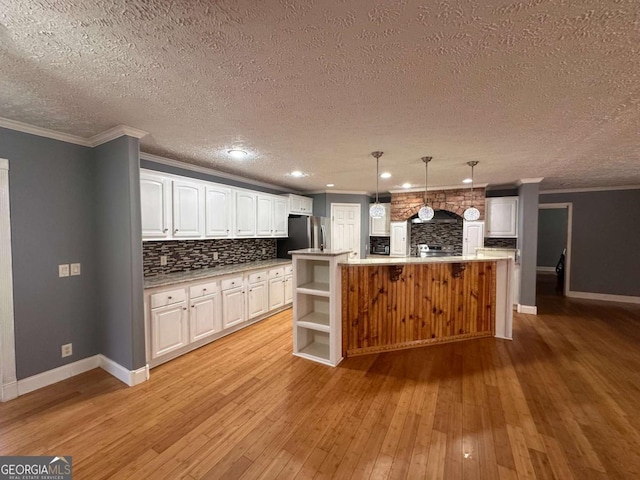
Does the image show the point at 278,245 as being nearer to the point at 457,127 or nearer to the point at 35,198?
the point at 35,198

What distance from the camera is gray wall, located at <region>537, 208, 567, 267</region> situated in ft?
29.5

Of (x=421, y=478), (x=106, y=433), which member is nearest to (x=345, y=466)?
(x=421, y=478)

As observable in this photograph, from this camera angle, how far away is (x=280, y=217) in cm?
515

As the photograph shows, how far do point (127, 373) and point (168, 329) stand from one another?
1.73ft

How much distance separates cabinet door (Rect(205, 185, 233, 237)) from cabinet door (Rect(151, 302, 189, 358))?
3.73 feet

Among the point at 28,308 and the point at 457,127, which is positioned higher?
the point at 457,127

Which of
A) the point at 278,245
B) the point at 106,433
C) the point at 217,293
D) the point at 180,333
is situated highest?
the point at 278,245

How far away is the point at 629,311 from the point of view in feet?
16.4

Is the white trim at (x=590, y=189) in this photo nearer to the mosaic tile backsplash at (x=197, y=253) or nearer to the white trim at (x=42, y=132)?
the mosaic tile backsplash at (x=197, y=253)

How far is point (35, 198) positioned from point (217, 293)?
2.02m

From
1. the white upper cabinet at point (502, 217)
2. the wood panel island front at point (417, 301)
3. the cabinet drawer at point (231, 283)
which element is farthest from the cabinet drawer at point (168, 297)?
the white upper cabinet at point (502, 217)

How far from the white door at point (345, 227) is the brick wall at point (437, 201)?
2.81 ft

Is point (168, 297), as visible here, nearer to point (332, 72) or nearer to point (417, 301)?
point (332, 72)

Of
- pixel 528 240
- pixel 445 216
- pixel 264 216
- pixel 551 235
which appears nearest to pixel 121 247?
pixel 264 216
